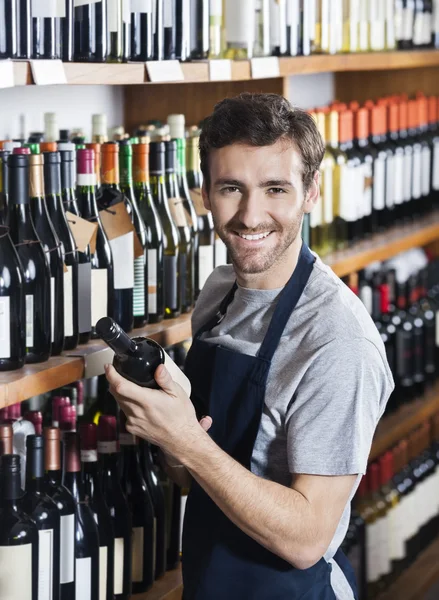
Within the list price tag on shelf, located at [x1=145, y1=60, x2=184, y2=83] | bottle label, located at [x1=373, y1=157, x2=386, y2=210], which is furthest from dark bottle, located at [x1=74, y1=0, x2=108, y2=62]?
bottle label, located at [x1=373, y1=157, x2=386, y2=210]

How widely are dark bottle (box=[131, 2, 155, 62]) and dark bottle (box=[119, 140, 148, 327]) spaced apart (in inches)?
6.5

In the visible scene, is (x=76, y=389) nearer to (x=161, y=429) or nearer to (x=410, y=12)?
(x=161, y=429)

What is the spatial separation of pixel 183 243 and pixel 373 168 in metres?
1.29

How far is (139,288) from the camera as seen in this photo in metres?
2.02

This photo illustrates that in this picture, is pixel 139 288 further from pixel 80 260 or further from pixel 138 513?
pixel 138 513

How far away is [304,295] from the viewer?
1.71m

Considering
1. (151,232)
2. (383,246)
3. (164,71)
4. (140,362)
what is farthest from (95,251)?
(383,246)

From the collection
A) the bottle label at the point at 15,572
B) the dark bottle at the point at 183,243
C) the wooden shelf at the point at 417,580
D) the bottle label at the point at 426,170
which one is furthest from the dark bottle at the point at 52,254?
the bottle label at the point at 426,170

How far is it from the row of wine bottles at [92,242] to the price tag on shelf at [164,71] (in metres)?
0.13

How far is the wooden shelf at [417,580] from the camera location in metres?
3.48

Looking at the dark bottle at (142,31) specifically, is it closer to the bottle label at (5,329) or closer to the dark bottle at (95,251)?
the dark bottle at (95,251)

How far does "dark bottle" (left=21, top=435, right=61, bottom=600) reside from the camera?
1753mm

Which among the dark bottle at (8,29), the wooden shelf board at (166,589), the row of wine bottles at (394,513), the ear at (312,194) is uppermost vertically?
the dark bottle at (8,29)

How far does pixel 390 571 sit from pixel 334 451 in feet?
7.11
